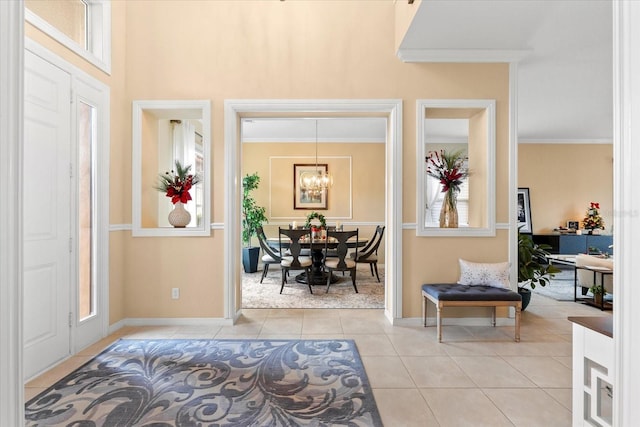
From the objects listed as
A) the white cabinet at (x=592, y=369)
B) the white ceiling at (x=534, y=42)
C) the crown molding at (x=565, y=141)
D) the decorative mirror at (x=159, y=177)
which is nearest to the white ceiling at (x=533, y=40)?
the white ceiling at (x=534, y=42)

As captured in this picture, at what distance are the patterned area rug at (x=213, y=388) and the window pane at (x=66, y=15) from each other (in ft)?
9.04

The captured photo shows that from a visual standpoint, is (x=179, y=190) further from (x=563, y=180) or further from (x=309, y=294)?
(x=563, y=180)

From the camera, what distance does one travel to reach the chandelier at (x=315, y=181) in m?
7.12

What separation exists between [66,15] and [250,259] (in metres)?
4.68

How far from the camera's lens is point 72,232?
2936mm

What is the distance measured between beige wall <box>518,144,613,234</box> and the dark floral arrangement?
0.76 ft

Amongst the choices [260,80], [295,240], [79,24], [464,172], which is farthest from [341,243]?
[79,24]

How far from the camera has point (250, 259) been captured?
22.4 ft

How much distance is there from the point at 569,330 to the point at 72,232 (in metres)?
4.85

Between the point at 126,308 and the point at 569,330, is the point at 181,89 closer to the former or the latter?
the point at 126,308

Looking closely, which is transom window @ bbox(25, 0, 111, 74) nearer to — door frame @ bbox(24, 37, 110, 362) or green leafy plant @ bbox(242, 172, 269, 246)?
door frame @ bbox(24, 37, 110, 362)

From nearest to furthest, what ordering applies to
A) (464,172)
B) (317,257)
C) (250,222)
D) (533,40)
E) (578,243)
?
(533,40)
(464,172)
(317,257)
(250,222)
(578,243)

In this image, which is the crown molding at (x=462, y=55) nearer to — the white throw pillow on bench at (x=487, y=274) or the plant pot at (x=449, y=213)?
the plant pot at (x=449, y=213)
